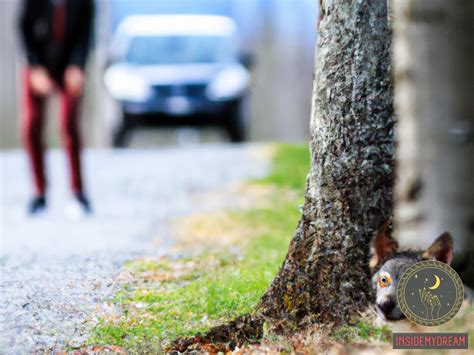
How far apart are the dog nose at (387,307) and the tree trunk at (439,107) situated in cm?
34

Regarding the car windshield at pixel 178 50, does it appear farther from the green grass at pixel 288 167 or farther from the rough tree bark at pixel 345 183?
the rough tree bark at pixel 345 183

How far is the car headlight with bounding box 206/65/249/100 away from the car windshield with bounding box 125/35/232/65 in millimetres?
499

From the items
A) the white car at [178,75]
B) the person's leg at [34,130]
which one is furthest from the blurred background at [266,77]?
the person's leg at [34,130]

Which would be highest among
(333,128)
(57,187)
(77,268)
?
(333,128)

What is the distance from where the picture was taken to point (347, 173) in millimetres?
3973

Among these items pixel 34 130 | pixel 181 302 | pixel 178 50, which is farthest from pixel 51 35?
pixel 178 50

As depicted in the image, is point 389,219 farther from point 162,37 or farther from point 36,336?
point 162,37

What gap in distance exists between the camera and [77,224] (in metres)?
7.93

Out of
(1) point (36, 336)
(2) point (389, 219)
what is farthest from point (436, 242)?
(1) point (36, 336)

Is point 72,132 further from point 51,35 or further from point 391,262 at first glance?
point 391,262

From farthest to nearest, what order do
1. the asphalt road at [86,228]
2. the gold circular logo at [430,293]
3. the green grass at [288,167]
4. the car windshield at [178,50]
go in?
the car windshield at [178,50] → the green grass at [288,167] → the asphalt road at [86,228] → the gold circular logo at [430,293]

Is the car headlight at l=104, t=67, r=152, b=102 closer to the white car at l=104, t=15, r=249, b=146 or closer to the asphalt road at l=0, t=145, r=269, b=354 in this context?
the white car at l=104, t=15, r=249, b=146

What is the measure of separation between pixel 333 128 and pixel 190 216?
395cm

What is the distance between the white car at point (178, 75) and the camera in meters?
14.0
